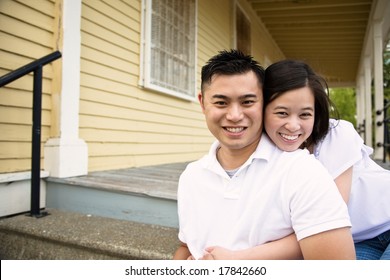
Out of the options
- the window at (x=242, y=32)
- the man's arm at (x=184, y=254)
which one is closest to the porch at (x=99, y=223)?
the man's arm at (x=184, y=254)

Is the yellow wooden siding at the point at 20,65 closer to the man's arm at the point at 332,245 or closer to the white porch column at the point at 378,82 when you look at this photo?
the man's arm at the point at 332,245

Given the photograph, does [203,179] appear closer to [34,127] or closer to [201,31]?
[34,127]

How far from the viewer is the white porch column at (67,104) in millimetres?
2514

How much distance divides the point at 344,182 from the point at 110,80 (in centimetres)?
243

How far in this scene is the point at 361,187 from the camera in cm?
121

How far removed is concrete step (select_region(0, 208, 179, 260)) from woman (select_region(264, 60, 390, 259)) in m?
0.89

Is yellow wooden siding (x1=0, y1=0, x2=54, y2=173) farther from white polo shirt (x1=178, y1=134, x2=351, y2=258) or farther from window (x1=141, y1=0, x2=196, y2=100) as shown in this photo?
white polo shirt (x1=178, y1=134, x2=351, y2=258)

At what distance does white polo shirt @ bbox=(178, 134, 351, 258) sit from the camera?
35.5 inches

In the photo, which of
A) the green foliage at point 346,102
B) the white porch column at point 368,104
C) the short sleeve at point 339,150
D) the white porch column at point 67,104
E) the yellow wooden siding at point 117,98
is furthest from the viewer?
the green foliage at point 346,102

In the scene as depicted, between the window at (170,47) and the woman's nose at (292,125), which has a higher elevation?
the window at (170,47)

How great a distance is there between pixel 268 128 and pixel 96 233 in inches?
51.1

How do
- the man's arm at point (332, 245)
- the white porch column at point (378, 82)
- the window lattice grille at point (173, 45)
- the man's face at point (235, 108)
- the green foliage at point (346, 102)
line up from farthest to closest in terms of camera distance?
the green foliage at point (346, 102) → the white porch column at point (378, 82) → the window lattice grille at point (173, 45) → the man's face at point (235, 108) → the man's arm at point (332, 245)

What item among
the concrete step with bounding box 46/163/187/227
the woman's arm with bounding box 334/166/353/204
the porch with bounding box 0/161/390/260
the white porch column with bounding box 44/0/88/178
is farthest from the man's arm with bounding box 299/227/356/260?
the white porch column with bounding box 44/0/88/178
